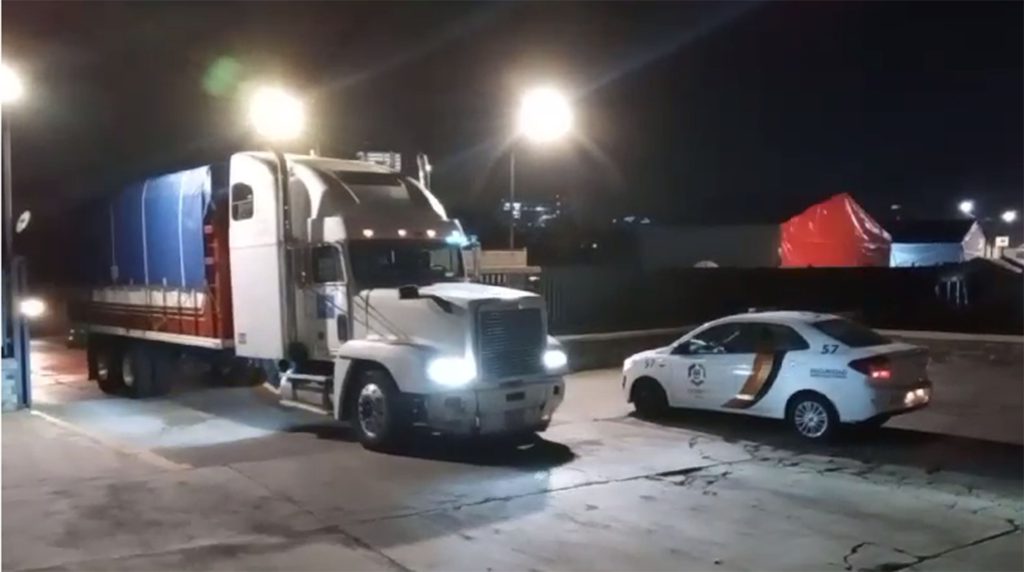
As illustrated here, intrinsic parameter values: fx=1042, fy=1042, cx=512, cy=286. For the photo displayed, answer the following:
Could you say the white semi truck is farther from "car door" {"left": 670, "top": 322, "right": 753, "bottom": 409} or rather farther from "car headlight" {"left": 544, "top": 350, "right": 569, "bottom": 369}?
"car door" {"left": 670, "top": 322, "right": 753, "bottom": 409}

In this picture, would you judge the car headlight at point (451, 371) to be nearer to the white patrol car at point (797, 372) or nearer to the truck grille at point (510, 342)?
the truck grille at point (510, 342)

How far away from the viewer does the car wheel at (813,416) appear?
1234 centimetres

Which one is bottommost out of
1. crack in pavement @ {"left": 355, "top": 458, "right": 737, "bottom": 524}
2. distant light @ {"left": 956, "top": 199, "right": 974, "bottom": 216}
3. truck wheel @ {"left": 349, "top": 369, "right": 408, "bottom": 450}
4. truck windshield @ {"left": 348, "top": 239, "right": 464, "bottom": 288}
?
crack in pavement @ {"left": 355, "top": 458, "right": 737, "bottom": 524}

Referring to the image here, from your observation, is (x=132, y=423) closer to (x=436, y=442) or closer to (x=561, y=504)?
(x=436, y=442)

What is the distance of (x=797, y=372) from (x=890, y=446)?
1.35 metres

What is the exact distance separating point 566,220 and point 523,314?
40.3 meters

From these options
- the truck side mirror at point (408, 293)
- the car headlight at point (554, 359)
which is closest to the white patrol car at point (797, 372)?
the car headlight at point (554, 359)

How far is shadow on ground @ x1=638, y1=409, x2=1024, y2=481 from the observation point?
36.9ft

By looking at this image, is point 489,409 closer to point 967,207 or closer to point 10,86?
point 10,86

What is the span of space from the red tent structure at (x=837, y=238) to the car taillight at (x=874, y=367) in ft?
89.1

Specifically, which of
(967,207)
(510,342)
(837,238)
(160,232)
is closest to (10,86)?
(160,232)

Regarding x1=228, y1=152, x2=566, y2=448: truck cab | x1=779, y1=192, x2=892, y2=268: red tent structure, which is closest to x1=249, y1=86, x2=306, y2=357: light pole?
x1=228, y1=152, x2=566, y2=448: truck cab

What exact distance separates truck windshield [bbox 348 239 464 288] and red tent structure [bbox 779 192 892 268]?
90.4 feet

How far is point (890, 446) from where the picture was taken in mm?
12258
